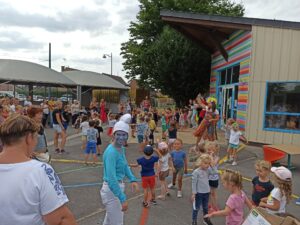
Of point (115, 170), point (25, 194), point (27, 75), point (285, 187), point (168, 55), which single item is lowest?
point (285, 187)

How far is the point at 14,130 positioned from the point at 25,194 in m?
0.40

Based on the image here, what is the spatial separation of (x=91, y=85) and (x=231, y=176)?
22.2m

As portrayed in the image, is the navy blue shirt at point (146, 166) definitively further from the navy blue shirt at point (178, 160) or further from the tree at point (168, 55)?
the tree at point (168, 55)

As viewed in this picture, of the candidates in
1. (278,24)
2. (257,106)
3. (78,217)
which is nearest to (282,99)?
(257,106)

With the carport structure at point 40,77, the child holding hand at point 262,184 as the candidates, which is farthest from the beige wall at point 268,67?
the carport structure at point 40,77

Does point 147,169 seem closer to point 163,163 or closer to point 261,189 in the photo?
point 163,163

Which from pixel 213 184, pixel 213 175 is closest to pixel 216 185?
pixel 213 184

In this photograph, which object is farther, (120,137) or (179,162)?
(179,162)

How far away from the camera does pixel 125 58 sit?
26906 mm

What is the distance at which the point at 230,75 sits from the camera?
14.5 m

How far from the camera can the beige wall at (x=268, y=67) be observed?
→ 10.7 m

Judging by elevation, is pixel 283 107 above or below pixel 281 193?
above

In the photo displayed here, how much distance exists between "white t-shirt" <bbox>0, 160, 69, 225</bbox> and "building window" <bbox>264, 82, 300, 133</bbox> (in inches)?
430

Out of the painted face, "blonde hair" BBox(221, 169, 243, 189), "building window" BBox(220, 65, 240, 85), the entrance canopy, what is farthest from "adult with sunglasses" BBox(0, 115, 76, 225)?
"building window" BBox(220, 65, 240, 85)
